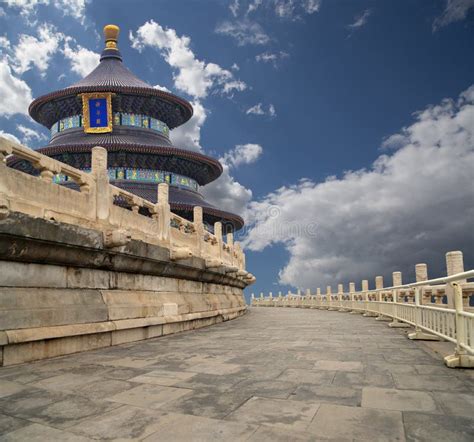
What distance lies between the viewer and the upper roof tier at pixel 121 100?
106 ft

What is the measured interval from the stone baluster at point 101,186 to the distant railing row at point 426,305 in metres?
6.29

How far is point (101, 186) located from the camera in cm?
852

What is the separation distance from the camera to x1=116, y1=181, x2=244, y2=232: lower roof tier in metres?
28.7

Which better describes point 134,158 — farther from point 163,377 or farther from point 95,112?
point 163,377

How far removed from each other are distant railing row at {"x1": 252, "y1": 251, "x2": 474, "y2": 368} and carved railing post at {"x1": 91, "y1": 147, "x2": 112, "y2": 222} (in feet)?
20.6

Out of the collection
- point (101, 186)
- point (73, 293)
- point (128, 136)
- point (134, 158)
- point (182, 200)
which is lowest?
point (73, 293)

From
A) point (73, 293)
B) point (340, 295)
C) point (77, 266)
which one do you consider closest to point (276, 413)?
point (73, 293)

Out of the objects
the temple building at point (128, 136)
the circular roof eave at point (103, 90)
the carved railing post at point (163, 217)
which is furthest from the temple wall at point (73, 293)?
the circular roof eave at point (103, 90)

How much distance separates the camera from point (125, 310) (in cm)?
861

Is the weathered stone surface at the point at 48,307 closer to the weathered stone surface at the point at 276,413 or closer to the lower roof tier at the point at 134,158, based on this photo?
the weathered stone surface at the point at 276,413

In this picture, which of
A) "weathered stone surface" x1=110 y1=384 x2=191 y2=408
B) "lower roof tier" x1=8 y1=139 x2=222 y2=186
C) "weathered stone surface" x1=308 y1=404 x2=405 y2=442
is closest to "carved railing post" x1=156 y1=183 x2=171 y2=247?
"weathered stone surface" x1=110 y1=384 x2=191 y2=408

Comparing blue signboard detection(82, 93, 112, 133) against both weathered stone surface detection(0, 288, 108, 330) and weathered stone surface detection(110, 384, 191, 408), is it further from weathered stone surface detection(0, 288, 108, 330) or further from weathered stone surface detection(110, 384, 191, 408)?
weathered stone surface detection(110, 384, 191, 408)

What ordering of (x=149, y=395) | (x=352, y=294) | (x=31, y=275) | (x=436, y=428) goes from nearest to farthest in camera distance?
(x=436, y=428)
(x=149, y=395)
(x=31, y=275)
(x=352, y=294)

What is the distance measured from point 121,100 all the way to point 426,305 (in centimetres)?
2989
